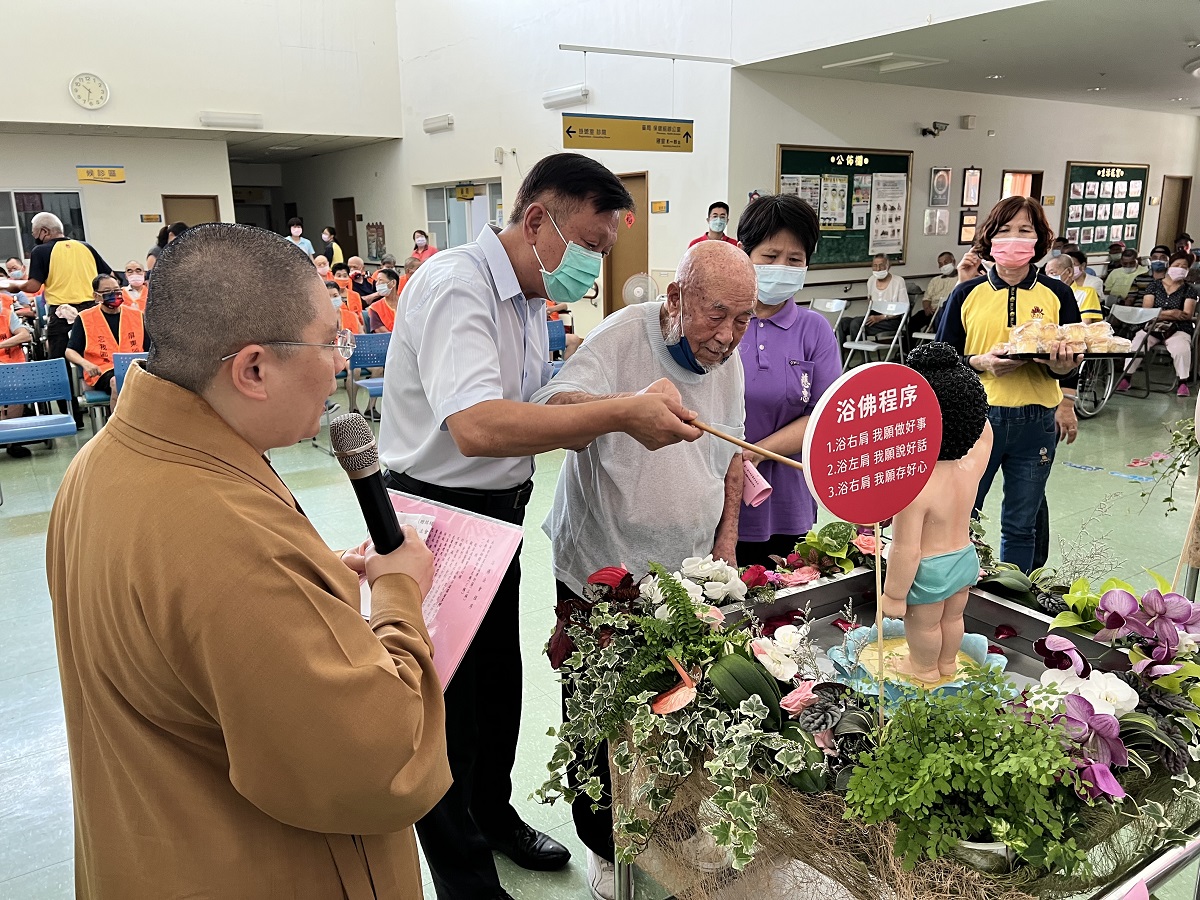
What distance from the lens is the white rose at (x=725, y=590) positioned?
1.58m

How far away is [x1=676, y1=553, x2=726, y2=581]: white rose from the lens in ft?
5.33

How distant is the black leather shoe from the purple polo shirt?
921 millimetres

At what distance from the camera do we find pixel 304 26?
1259 centimetres

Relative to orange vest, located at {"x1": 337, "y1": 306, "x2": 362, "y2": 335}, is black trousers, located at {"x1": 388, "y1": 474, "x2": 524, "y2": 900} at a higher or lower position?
lower

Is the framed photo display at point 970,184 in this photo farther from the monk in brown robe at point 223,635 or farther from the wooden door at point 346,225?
the monk in brown robe at point 223,635

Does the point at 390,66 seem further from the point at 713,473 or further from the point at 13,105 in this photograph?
the point at 713,473

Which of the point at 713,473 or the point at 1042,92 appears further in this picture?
the point at 1042,92

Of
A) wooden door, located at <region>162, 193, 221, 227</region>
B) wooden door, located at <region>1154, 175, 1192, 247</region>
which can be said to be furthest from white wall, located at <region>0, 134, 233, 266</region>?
wooden door, located at <region>1154, 175, 1192, 247</region>

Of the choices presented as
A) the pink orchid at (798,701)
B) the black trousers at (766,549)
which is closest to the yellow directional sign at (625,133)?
the black trousers at (766,549)

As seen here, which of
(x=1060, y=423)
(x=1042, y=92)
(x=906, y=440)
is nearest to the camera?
(x=906, y=440)

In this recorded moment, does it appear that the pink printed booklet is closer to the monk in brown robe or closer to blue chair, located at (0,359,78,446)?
the monk in brown robe

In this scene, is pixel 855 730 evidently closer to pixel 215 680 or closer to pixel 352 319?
pixel 215 680

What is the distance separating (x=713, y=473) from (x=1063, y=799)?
963 mm

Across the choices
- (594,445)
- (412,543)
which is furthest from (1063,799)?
(594,445)
